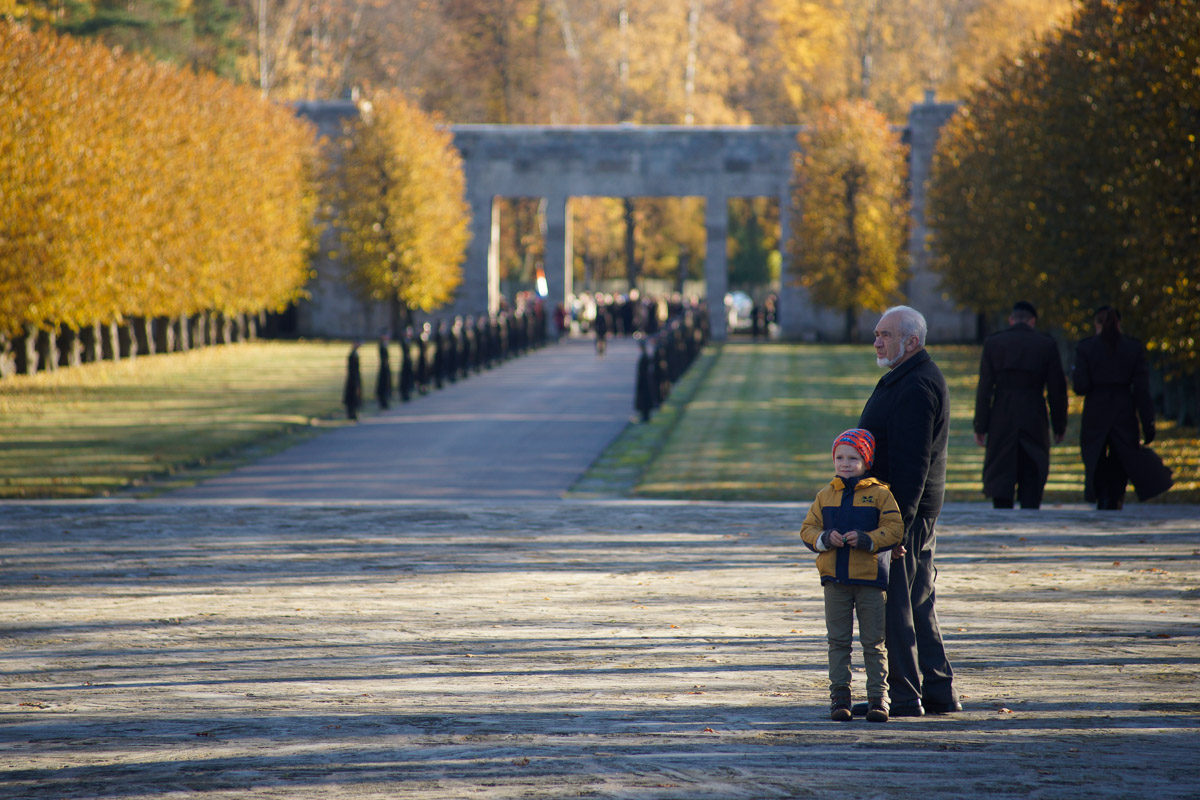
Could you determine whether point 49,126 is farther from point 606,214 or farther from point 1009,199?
point 606,214

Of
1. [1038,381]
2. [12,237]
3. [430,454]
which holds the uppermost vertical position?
[12,237]

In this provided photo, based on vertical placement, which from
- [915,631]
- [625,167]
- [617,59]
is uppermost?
[617,59]

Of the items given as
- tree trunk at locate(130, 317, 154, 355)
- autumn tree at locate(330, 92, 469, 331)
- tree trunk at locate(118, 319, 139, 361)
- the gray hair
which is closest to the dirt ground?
the gray hair

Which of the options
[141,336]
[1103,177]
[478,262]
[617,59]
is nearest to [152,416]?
[1103,177]

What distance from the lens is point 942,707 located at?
6.52m

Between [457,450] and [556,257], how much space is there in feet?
101

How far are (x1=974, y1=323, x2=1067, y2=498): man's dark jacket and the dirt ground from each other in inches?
27.2

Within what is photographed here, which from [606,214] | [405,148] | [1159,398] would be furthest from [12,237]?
[606,214]

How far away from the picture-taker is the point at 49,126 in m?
29.1

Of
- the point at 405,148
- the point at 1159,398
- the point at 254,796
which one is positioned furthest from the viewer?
the point at 405,148

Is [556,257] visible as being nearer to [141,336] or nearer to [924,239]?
[924,239]

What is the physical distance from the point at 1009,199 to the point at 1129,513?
17.3 m

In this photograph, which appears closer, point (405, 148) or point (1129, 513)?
point (1129, 513)

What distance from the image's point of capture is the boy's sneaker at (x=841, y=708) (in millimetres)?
6375
